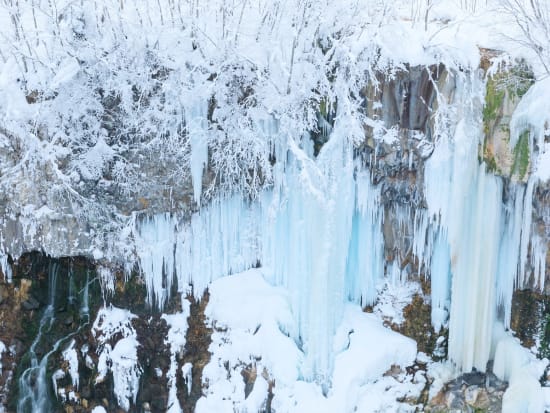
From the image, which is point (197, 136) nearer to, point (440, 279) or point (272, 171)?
point (272, 171)

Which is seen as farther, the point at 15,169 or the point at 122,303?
the point at 122,303

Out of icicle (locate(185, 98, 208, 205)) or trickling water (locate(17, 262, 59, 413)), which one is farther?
trickling water (locate(17, 262, 59, 413))

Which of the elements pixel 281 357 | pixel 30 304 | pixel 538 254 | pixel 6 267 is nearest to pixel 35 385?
pixel 30 304

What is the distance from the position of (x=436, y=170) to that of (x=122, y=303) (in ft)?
15.1

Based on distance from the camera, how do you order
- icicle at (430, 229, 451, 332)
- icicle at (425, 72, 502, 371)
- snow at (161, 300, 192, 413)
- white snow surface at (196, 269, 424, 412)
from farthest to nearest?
snow at (161, 300, 192, 413), white snow surface at (196, 269, 424, 412), icicle at (430, 229, 451, 332), icicle at (425, 72, 502, 371)

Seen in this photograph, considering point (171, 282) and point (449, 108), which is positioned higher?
point (449, 108)

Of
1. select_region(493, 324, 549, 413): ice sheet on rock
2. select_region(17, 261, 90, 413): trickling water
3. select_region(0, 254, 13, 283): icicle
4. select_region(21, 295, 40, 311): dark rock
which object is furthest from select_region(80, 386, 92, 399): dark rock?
select_region(493, 324, 549, 413): ice sheet on rock

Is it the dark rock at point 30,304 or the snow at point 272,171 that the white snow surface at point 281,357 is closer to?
the snow at point 272,171

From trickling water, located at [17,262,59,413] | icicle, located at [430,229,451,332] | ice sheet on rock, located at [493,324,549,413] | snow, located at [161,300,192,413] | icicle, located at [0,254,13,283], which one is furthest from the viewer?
snow, located at [161,300,192,413]

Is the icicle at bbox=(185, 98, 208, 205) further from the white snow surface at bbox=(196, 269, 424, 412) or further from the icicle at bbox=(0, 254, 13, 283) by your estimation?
the icicle at bbox=(0, 254, 13, 283)

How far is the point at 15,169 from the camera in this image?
7.75m

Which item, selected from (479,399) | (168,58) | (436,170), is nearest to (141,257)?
(168,58)

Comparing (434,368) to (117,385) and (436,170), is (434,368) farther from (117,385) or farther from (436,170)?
(117,385)

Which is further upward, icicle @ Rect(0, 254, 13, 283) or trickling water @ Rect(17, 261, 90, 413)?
icicle @ Rect(0, 254, 13, 283)
